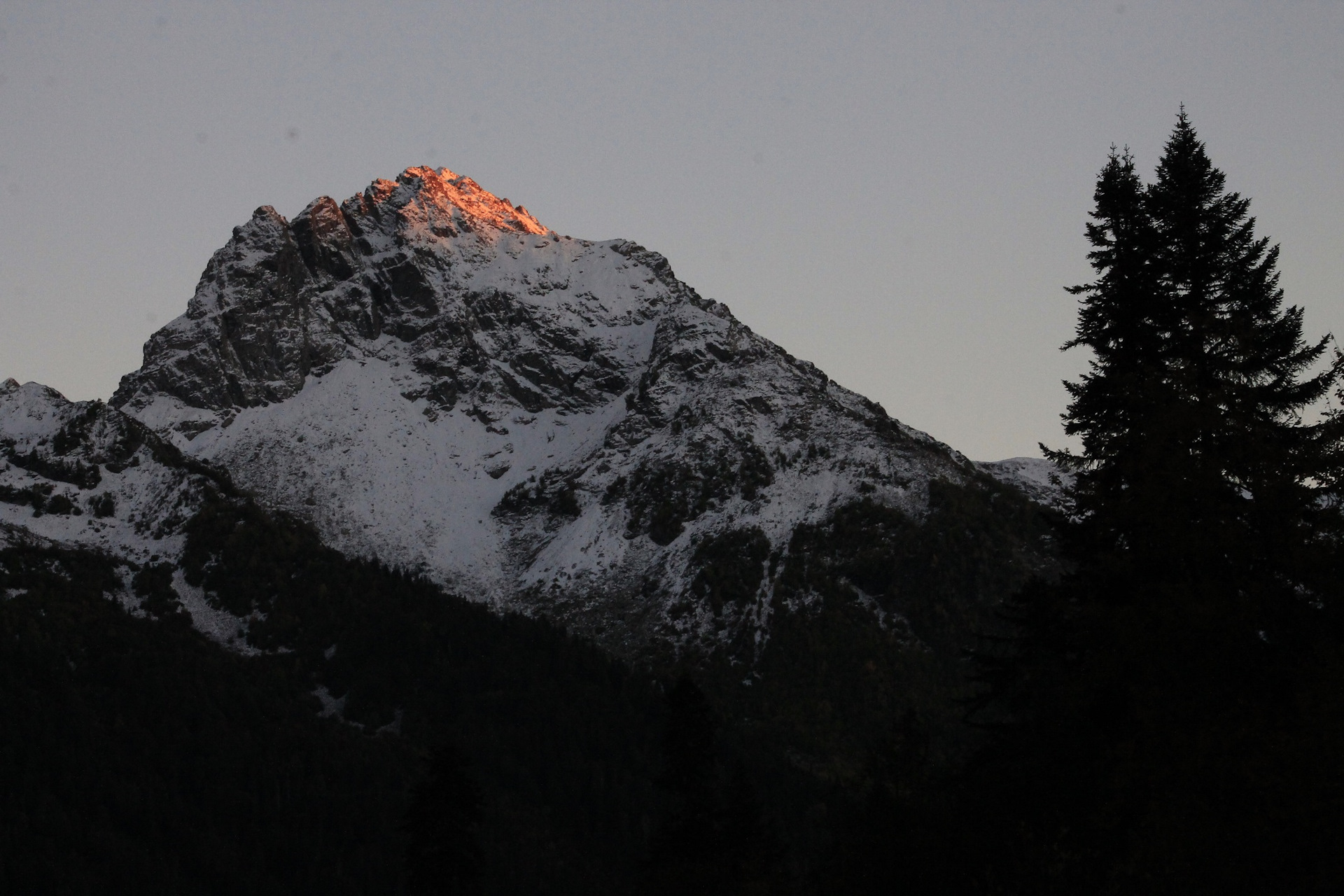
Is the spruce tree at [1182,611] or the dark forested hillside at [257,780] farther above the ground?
the spruce tree at [1182,611]

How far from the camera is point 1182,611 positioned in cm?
2541

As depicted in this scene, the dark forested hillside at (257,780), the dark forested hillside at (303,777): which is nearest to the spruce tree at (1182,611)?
the dark forested hillside at (303,777)

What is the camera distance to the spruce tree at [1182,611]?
23.2 meters

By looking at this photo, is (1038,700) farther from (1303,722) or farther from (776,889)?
(776,889)

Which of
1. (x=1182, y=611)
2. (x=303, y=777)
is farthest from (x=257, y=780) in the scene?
(x=1182, y=611)

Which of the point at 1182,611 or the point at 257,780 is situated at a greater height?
the point at 1182,611

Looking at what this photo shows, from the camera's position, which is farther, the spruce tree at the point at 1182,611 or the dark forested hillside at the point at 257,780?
the dark forested hillside at the point at 257,780

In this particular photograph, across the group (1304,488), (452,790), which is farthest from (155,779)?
(1304,488)

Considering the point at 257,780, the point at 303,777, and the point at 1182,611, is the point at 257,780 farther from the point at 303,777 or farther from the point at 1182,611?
the point at 1182,611

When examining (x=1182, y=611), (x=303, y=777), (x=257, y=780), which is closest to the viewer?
(x=1182, y=611)

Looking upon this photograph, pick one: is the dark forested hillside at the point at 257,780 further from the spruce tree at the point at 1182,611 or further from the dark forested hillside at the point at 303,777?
the spruce tree at the point at 1182,611

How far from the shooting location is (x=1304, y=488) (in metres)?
26.2

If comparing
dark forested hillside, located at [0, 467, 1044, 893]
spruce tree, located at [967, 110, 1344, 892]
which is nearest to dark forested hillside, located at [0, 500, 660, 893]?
dark forested hillside, located at [0, 467, 1044, 893]

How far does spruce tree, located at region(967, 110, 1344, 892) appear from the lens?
23219 mm
